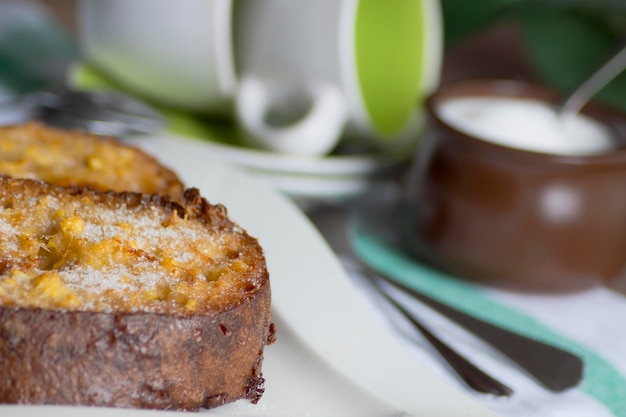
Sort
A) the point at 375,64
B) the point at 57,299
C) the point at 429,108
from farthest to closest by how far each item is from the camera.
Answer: the point at 375,64, the point at 429,108, the point at 57,299

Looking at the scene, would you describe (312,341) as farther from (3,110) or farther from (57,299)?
(3,110)

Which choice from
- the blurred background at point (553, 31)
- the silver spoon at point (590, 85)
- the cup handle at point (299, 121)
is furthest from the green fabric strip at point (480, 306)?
the blurred background at point (553, 31)

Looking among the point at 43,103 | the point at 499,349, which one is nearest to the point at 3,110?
the point at 43,103

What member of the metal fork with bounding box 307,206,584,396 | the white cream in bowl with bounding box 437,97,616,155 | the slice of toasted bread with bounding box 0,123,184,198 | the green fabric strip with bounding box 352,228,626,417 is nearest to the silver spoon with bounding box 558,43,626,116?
the white cream in bowl with bounding box 437,97,616,155

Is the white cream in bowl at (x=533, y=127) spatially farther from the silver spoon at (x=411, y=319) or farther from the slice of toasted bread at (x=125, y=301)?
the slice of toasted bread at (x=125, y=301)

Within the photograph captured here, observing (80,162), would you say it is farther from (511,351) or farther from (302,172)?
(511,351)

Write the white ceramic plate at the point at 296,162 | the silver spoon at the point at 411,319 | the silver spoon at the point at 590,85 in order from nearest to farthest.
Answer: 1. the silver spoon at the point at 411,319
2. the silver spoon at the point at 590,85
3. the white ceramic plate at the point at 296,162

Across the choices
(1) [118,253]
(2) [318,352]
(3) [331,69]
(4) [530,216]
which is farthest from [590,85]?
(1) [118,253]
